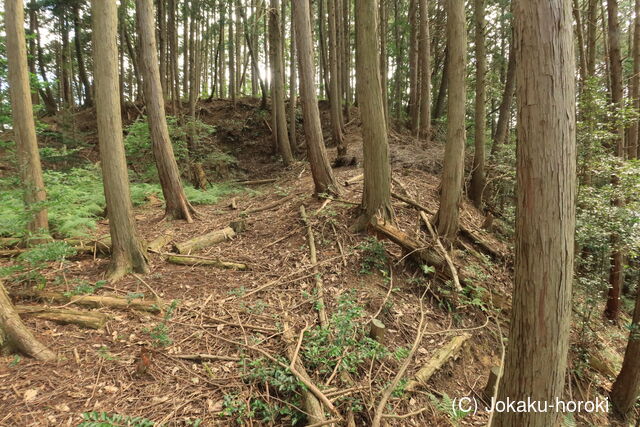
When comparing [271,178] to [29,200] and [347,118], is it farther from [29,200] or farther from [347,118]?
[29,200]

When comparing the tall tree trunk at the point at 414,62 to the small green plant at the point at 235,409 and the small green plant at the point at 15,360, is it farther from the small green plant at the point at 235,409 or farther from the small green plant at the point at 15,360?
the small green plant at the point at 15,360

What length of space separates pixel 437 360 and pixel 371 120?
4.02m

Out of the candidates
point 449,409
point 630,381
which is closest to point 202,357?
point 449,409

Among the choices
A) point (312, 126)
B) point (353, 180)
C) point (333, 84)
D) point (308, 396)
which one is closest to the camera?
point (308, 396)

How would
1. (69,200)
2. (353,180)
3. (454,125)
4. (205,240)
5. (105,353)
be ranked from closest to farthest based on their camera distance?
1. (105,353)
2. (454,125)
3. (205,240)
4. (69,200)
5. (353,180)

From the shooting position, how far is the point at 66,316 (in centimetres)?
364

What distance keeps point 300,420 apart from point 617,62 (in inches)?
411

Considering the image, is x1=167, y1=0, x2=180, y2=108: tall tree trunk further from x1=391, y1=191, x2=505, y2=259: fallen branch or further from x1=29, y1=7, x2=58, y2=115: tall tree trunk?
x1=391, y1=191, x2=505, y2=259: fallen branch

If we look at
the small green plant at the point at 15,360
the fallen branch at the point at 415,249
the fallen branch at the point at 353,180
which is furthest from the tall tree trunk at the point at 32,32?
the fallen branch at the point at 415,249

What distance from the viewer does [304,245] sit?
20.0 feet

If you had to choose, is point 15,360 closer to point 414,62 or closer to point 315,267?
point 315,267

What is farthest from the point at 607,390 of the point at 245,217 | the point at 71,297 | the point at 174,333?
the point at 71,297

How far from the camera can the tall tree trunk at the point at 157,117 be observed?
714 centimetres

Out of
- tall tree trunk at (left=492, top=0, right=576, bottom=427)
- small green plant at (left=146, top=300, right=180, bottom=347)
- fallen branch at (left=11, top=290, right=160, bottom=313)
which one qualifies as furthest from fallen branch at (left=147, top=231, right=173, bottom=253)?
tall tree trunk at (left=492, top=0, right=576, bottom=427)
